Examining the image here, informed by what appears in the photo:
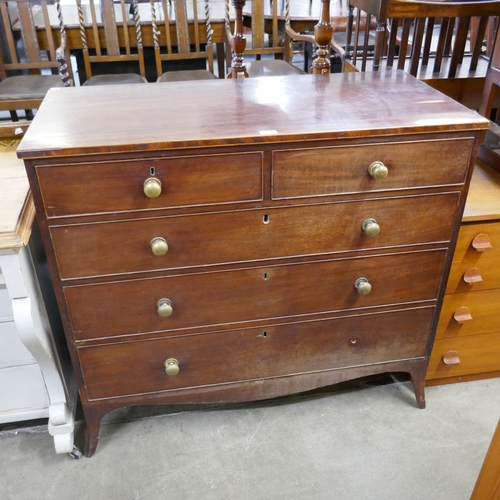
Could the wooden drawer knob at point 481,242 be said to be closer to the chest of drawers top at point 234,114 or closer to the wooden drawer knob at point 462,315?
the wooden drawer knob at point 462,315

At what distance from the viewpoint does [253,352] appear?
150 cm

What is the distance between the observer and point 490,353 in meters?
1.76

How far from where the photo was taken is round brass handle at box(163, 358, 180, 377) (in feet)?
4.73

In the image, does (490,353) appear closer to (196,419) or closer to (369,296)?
(369,296)

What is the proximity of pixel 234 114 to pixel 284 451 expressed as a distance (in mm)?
1007

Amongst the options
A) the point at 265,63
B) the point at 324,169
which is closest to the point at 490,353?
the point at 324,169

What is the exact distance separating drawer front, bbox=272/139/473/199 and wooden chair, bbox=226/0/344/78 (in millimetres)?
607

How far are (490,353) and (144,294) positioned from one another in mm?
1189

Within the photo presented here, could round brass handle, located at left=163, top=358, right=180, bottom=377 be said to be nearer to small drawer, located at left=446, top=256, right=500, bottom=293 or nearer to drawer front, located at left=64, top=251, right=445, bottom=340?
drawer front, located at left=64, top=251, right=445, bottom=340

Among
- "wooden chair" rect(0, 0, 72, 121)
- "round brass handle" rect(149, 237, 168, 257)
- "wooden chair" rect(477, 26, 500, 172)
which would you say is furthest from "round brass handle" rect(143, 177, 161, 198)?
"wooden chair" rect(0, 0, 72, 121)

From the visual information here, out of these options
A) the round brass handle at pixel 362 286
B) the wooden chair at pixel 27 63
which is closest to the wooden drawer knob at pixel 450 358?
the round brass handle at pixel 362 286

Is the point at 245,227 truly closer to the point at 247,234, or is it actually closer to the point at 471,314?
the point at 247,234

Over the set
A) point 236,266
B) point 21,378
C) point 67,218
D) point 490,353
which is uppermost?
point 67,218

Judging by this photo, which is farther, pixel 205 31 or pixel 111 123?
pixel 205 31
